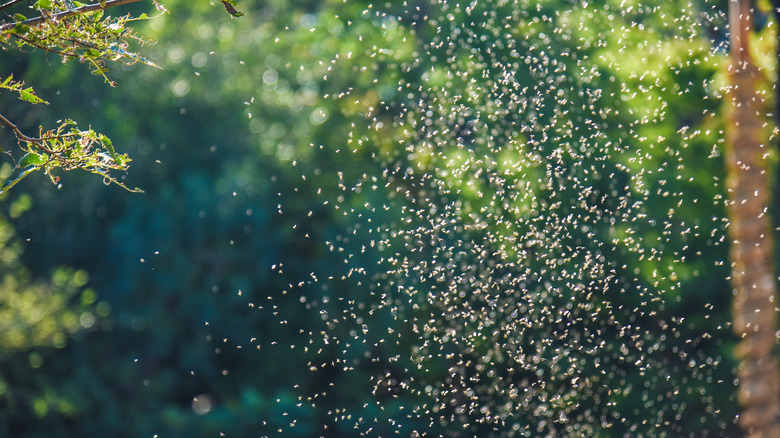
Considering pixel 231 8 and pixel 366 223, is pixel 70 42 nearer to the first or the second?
pixel 231 8

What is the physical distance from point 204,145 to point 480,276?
18.6 ft

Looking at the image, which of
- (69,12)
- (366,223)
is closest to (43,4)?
(69,12)

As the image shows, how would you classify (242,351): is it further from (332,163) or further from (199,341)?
(332,163)

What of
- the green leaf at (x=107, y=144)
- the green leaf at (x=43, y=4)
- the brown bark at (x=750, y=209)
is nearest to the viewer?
the green leaf at (x=43, y=4)

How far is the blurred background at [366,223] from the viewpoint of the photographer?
11.5 m

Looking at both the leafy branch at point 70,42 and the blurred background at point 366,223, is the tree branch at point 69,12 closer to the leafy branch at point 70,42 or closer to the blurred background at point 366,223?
the leafy branch at point 70,42

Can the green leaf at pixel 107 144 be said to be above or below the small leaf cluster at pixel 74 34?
below

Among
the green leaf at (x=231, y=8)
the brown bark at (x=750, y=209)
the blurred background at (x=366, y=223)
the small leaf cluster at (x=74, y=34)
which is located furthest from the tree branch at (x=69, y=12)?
the blurred background at (x=366, y=223)

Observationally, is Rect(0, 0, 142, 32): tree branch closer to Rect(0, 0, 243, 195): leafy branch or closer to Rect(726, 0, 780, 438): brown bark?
Rect(0, 0, 243, 195): leafy branch

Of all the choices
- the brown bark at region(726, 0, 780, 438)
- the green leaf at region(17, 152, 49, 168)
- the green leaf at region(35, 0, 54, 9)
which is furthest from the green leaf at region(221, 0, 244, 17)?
the brown bark at region(726, 0, 780, 438)

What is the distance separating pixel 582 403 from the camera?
11.9 m

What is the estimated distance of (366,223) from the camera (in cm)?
1273

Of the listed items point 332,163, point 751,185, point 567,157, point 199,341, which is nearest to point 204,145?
point 332,163

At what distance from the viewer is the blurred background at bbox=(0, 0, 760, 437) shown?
11453 millimetres
